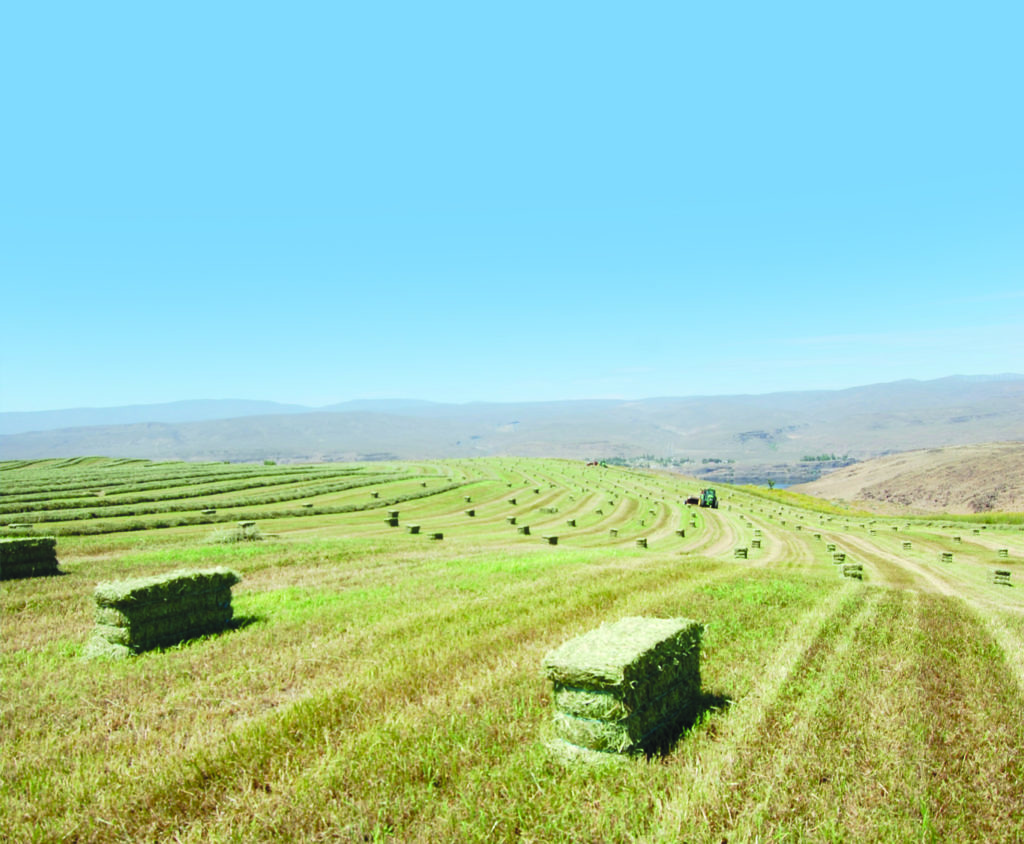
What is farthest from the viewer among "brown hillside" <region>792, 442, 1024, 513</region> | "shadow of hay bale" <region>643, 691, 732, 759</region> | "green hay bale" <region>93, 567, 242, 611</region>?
"brown hillside" <region>792, 442, 1024, 513</region>

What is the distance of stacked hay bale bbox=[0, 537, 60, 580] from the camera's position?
17.5 metres

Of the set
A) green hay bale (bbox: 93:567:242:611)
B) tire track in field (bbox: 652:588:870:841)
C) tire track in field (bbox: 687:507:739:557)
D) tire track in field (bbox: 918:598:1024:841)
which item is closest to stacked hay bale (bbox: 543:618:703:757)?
tire track in field (bbox: 652:588:870:841)

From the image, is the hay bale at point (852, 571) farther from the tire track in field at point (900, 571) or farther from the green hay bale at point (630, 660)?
the green hay bale at point (630, 660)

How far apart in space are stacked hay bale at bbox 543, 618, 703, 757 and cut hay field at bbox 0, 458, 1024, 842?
282mm

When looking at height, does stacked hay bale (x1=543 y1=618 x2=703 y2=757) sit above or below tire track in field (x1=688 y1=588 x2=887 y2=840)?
above

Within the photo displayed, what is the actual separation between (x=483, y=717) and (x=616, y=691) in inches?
79.0

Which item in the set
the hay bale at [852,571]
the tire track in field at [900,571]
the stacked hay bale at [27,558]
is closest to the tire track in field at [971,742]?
the tire track in field at [900,571]

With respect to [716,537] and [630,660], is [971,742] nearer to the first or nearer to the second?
[630,660]

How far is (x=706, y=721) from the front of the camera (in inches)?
273

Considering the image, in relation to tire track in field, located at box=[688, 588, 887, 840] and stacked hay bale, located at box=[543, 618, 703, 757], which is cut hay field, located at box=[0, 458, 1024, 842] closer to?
tire track in field, located at box=[688, 588, 887, 840]

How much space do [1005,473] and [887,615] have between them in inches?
6096

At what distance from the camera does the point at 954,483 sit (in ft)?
451

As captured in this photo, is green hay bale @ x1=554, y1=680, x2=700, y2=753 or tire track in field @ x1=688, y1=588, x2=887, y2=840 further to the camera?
green hay bale @ x1=554, y1=680, x2=700, y2=753

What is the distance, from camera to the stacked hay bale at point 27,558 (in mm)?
17516
